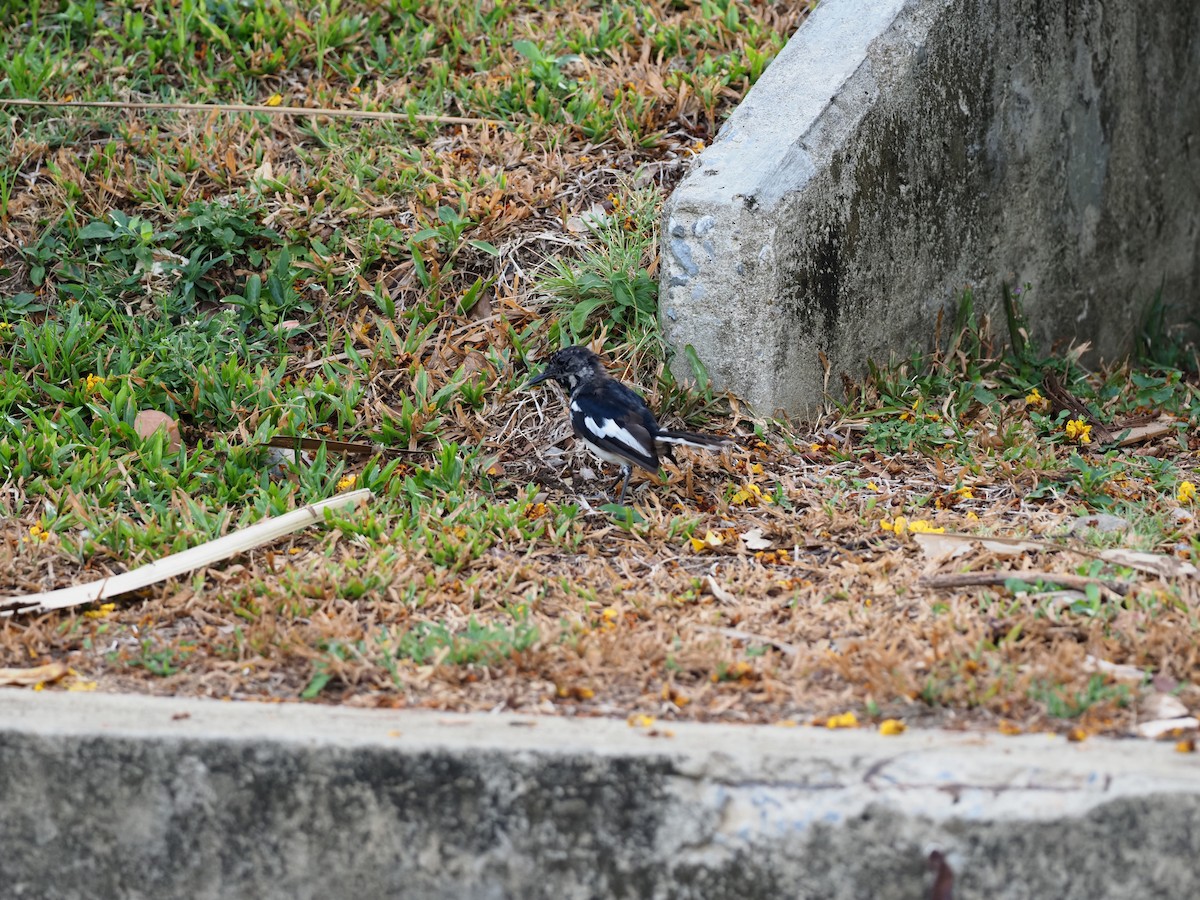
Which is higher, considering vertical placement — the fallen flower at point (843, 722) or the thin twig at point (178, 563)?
the fallen flower at point (843, 722)

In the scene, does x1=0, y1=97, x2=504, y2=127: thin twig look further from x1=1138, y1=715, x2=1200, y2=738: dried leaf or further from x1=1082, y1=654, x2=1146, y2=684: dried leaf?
x1=1138, y1=715, x2=1200, y2=738: dried leaf

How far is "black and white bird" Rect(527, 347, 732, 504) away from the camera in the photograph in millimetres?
4484

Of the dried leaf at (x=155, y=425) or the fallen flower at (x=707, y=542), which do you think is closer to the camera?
the fallen flower at (x=707, y=542)

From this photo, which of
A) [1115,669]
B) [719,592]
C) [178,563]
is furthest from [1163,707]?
[178,563]

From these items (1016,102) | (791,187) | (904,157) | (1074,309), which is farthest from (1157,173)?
(791,187)

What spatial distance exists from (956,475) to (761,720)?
1.97 m

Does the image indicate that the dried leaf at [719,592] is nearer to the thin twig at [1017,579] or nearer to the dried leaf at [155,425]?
the thin twig at [1017,579]

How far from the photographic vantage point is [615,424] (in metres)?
4.53

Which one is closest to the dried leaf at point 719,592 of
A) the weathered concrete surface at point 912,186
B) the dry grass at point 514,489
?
the dry grass at point 514,489

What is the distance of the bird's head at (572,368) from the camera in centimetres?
490

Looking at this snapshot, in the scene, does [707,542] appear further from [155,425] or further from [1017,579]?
[155,425]

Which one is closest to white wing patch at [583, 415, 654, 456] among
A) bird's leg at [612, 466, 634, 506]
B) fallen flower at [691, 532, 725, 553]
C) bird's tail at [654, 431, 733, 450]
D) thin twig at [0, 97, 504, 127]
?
bird's tail at [654, 431, 733, 450]

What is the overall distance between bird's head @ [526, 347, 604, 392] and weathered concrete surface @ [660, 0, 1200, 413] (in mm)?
436

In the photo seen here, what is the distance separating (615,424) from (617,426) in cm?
1
